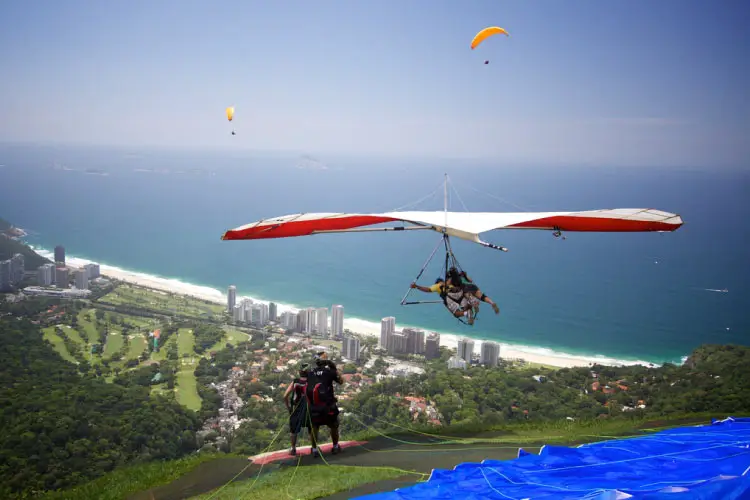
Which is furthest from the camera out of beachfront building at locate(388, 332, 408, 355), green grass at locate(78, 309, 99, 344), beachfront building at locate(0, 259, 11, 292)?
beachfront building at locate(0, 259, 11, 292)

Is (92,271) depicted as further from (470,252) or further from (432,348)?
(470,252)

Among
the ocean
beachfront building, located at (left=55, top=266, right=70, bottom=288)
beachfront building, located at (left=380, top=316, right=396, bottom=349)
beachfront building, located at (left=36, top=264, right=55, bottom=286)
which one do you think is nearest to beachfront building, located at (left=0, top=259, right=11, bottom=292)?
beachfront building, located at (left=36, top=264, right=55, bottom=286)

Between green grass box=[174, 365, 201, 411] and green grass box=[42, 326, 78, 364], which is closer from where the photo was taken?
green grass box=[174, 365, 201, 411]

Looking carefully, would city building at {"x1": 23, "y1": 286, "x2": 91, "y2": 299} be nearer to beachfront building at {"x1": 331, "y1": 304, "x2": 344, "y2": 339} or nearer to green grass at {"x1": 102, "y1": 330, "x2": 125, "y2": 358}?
green grass at {"x1": 102, "y1": 330, "x2": 125, "y2": 358}

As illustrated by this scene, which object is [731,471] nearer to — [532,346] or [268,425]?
[268,425]

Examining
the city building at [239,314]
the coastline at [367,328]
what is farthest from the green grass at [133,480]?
the city building at [239,314]

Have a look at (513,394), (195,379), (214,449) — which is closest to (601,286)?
(513,394)

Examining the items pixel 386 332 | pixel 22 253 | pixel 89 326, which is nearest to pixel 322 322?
pixel 386 332
